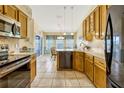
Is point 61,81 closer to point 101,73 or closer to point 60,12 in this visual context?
point 101,73

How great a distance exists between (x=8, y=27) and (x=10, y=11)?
0.53 m

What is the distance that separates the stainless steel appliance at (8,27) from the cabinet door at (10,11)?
0.18m

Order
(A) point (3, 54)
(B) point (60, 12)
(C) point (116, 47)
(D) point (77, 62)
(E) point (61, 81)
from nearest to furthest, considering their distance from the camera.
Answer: (C) point (116, 47) < (A) point (3, 54) < (E) point (61, 81) < (D) point (77, 62) < (B) point (60, 12)

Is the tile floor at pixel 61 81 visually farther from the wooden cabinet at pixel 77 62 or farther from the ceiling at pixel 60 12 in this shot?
the ceiling at pixel 60 12

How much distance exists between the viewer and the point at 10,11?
3.72 m

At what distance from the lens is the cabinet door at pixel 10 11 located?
3.37 metres

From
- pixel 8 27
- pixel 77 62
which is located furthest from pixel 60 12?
pixel 8 27

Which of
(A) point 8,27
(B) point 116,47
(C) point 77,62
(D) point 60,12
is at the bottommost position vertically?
(C) point 77,62

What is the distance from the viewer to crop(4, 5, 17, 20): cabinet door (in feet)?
11.0

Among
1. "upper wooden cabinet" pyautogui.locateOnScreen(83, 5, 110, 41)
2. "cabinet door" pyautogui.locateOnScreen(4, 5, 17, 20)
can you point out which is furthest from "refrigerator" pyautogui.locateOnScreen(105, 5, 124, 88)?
"cabinet door" pyautogui.locateOnScreen(4, 5, 17, 20)

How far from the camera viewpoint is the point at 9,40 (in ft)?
14.7

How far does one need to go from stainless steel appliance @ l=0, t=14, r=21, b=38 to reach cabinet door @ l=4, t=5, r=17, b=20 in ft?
0.58

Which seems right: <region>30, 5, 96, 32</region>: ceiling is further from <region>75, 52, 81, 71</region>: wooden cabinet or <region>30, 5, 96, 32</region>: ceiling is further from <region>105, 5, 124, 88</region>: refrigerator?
<region>105, 5, 124, 88</region>: refrigerator
